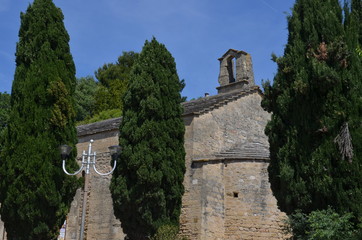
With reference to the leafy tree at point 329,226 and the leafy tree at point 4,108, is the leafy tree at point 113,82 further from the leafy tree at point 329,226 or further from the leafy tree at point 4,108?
the leafy tree at point 329,226

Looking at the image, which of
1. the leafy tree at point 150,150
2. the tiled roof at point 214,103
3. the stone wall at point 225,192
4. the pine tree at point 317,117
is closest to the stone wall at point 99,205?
the stone wall at point 225,192

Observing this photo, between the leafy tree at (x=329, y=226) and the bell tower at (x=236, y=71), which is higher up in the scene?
the bell tower at (x=236, y=71)

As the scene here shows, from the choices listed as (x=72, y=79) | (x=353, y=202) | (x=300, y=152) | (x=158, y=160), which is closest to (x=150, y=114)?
(x=158, y=160)

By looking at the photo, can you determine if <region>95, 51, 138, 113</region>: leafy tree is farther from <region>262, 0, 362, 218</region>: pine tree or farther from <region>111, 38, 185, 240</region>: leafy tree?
<region>262, 0, 362, 218</region>: pine tree

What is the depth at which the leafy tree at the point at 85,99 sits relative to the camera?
4338 centimetres

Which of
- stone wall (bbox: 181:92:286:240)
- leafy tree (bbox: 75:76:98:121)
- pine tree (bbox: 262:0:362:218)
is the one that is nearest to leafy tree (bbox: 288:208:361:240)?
pine tree (bbox: 262:0:362:218)

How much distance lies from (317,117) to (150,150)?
6647 mm

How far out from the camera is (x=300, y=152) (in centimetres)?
1131

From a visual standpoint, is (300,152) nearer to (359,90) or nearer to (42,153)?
(359,90)

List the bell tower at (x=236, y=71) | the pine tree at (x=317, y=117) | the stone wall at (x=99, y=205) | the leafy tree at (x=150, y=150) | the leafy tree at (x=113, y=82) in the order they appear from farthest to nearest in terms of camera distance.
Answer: the leafy tree at (x=113, y=82)
the bell tower at (x=236, y=71)
the stone wall at (x=99, y=205)
the leafy tree at (x=150, y=150)
the pine tree at (x=317, y=117)

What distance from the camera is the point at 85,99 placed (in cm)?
4366

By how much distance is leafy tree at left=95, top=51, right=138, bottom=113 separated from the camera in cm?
4216

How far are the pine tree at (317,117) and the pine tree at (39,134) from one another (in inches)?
256

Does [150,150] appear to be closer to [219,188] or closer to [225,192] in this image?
[219,188]
